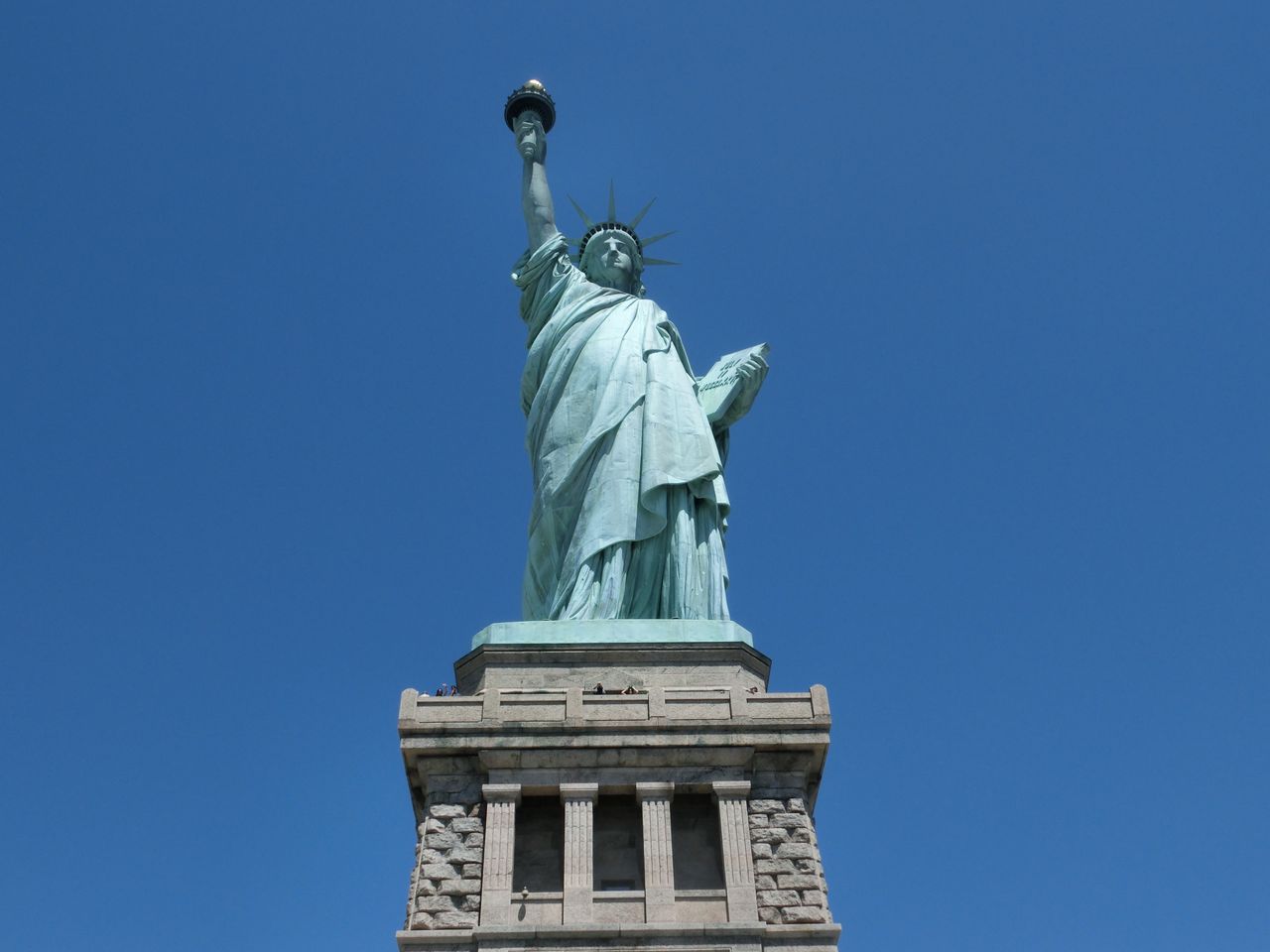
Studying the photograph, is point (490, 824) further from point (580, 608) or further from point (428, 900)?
point (580, 608)

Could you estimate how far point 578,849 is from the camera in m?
14.0

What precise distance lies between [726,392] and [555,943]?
8.89 meters

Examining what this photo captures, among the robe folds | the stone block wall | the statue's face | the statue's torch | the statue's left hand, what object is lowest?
the stone block wall

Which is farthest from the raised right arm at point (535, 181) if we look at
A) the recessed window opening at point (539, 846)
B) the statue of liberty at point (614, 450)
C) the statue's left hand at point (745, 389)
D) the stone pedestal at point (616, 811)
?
the recessed window opening at point (539, 846)

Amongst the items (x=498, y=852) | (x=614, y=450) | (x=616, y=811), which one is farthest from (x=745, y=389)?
(x=498, y=852)

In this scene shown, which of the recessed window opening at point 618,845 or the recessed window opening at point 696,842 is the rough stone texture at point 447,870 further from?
the recessed window opening at point 696,842

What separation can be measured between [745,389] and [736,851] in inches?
312

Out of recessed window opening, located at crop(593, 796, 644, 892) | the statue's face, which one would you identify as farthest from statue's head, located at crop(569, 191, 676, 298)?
recessed window opening, located at crop(593, 796, 644, 892)

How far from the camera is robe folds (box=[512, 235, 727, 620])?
17547 mm

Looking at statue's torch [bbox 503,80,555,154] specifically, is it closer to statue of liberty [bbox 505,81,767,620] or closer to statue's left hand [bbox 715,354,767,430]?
statue of liberty [bbox 505,81,767,620]

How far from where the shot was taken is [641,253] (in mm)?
23906

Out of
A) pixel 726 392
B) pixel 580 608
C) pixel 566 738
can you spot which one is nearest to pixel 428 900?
pixel 566 738

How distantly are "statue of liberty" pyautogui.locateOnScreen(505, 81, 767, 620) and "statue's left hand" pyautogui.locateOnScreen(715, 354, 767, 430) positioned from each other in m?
0.02

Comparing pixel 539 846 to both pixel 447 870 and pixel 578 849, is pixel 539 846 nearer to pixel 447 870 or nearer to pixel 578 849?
pixel 578 849
